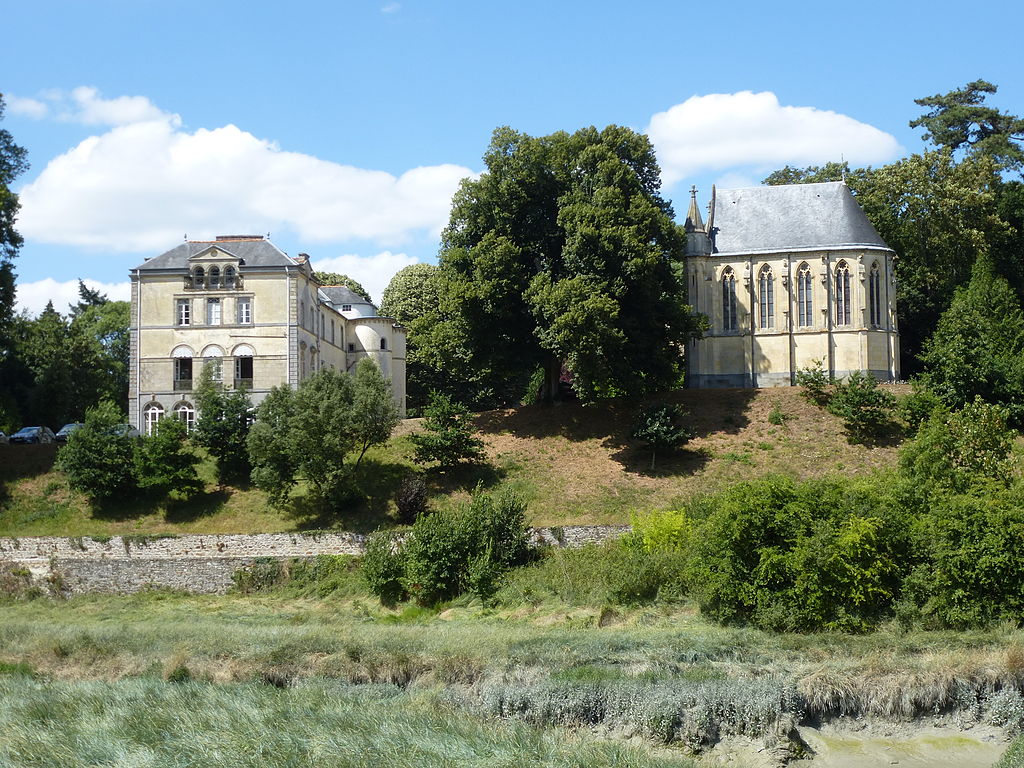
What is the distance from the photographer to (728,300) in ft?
164

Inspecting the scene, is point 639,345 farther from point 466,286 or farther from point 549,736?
point 549,736

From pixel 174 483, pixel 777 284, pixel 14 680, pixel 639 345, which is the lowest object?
pixel 14 680

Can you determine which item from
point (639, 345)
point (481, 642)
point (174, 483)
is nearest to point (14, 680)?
point (481, 642)

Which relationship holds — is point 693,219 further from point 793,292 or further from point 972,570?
point 972,570

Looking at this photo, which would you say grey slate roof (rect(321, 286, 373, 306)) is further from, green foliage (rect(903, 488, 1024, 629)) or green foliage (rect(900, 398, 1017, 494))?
green foliage (rect(903, 488, 1024, 629))

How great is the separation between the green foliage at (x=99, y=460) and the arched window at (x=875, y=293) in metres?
34.0

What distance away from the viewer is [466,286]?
40.7 meters

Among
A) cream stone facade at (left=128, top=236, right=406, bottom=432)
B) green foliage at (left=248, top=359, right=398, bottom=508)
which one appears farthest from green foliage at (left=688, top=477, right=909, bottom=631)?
cream stone facade at (left=128, top=236, right=406, bottom=432)

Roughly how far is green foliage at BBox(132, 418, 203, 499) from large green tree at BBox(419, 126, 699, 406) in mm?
10812

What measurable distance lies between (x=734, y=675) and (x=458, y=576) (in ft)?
41.0

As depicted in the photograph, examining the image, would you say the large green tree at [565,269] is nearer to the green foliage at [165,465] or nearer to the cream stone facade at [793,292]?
the cream stone facade at [793,292]

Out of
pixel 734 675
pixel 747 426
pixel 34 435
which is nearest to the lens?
pixel 734 675

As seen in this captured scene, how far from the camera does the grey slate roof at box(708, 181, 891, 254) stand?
1935 inches

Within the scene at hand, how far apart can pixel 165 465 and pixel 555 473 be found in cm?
1514
